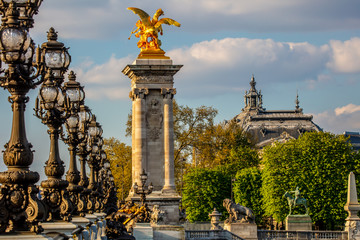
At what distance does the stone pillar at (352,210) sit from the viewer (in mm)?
54250

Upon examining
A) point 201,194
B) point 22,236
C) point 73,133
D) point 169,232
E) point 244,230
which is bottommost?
point 22,236

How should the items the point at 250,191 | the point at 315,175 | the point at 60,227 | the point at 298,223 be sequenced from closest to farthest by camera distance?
the point at 60,227 → the point at 298,223 → the point at 315,175 → the point at 250,191

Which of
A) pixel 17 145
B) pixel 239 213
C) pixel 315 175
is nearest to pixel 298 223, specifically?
pixel 239 213

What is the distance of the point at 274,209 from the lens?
6950 centimetres

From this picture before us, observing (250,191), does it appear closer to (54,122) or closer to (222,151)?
(222,151)

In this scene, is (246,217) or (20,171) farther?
(246,217)

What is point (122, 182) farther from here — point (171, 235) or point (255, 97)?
point (255, 97)

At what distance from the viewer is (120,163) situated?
9219 cm

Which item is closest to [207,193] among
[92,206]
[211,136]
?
[211,136]

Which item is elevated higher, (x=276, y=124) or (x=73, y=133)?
(x=276, y=124)

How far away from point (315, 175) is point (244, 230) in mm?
13272

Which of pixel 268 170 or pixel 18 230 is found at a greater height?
pixel 268 170

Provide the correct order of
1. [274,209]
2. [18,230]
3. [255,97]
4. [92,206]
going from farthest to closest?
[255,97], [274,209], [92,206], [18,230]

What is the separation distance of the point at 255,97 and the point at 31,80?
524 ft
